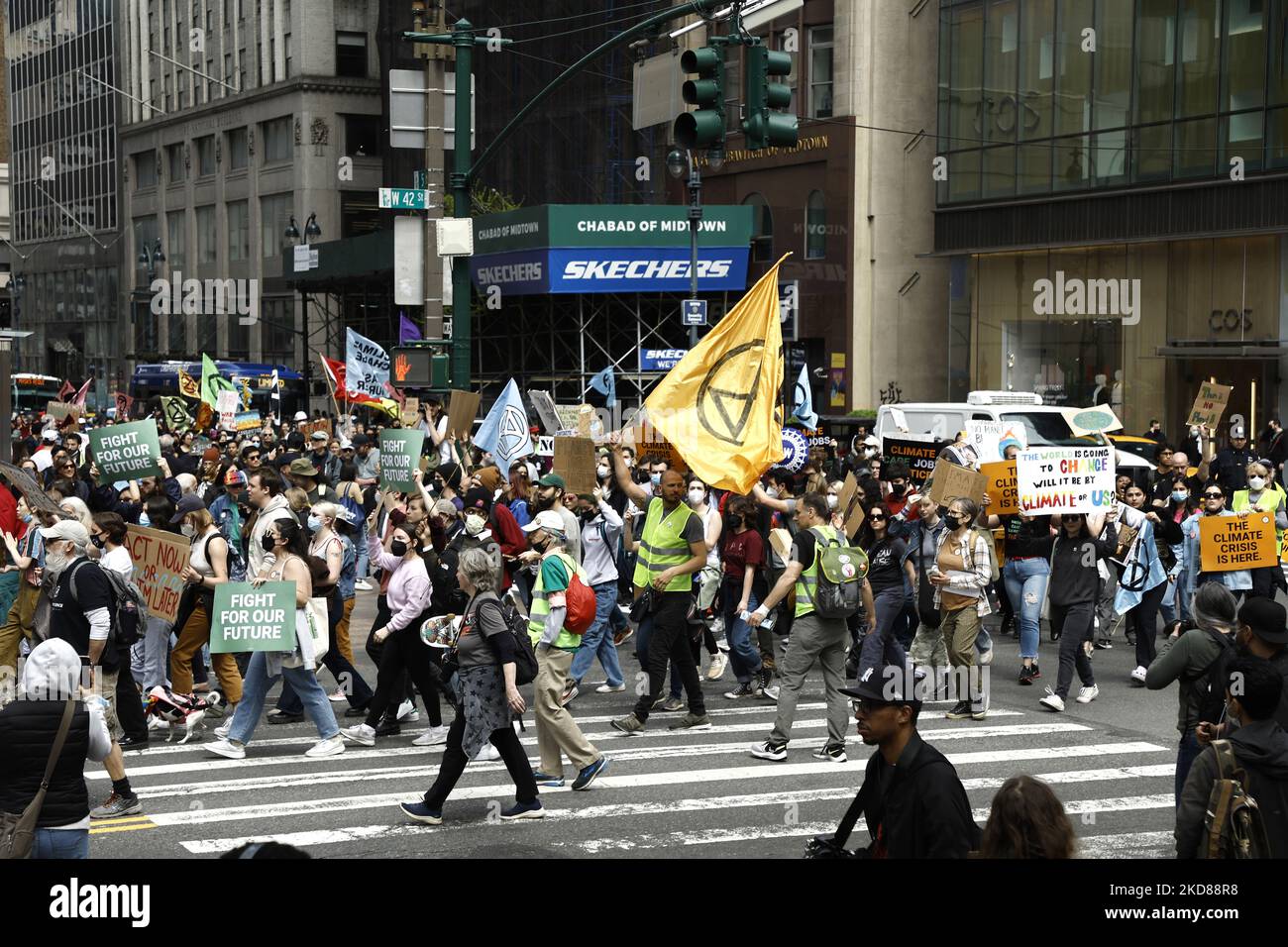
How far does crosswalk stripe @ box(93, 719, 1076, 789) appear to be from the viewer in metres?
10.7

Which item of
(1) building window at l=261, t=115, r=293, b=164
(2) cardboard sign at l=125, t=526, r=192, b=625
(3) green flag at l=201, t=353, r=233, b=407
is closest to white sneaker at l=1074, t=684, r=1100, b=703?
(2) cardboard sign at l=125, t=526, r=192, b=625

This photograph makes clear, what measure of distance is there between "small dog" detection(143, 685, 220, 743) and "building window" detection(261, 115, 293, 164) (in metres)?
63.6

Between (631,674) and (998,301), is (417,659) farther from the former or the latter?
(998,301)

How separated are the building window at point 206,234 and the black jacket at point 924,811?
7721 cm

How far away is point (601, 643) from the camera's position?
1320cm

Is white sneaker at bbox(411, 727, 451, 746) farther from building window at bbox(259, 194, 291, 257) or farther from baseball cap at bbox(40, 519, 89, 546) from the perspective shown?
building window at bbox(259, 194, 291, 257)

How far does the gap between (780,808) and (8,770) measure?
4.63 meters

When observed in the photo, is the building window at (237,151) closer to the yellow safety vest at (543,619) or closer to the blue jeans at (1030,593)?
the blue jeans at (1030,593)

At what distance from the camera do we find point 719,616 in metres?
16.5

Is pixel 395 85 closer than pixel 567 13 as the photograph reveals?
Yes

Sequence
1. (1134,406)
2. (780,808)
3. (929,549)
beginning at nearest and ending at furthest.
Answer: (780,808) < (929,549) < (1134,406)

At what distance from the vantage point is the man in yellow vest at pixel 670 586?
11609mm

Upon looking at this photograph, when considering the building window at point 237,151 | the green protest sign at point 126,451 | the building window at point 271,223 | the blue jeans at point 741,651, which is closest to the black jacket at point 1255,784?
the blue jeans at point 741,651
